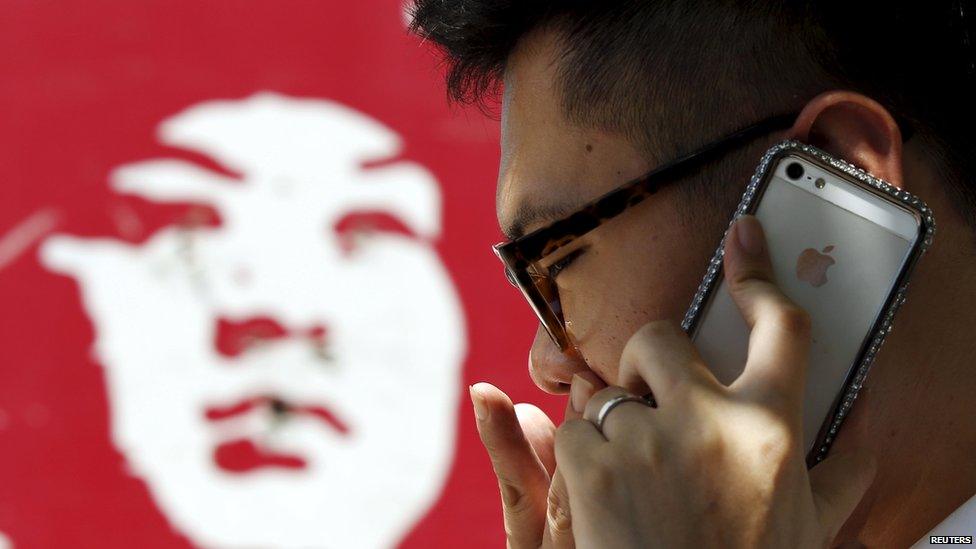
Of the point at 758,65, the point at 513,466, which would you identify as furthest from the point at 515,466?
the point at 758,65

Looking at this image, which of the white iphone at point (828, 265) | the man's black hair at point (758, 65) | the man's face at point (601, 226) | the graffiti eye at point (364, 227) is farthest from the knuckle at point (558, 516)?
the graffiti eye at point (364, 227)

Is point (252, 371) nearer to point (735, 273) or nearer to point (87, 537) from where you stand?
point (87, 537)

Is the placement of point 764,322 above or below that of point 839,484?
above

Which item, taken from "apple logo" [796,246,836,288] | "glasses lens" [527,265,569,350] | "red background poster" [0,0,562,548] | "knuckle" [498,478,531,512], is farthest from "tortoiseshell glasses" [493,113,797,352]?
"red background poster" [0,0,562,548]

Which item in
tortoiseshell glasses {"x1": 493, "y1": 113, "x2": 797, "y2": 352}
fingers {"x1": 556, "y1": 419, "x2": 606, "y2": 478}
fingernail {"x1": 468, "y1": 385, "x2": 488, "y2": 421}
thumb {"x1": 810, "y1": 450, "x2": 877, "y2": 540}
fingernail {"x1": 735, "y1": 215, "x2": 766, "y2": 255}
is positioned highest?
tortoiseshell glasses {"x1": 493, "y1": 113, "x2": 797, "y2": 352}

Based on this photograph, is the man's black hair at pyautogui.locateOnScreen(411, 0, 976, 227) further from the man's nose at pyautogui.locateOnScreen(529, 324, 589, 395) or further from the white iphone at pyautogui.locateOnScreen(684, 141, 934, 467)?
the man's nose at pyautogui.locateOnScreen(529, 324, 589, 395)

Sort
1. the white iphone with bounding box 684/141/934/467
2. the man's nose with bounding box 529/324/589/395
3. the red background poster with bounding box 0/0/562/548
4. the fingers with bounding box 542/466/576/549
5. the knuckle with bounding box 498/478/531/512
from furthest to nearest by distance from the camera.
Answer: the red background poster with bounding box 0/0/562/548 < the knuckle with bounding box 498/478/531/512 < the man's nose with bounding box 529/324/589/395 < the fingers with bounding box 542/466/576/549 < the white iphone with bounding box 684/141/934/467

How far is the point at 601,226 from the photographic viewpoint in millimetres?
907

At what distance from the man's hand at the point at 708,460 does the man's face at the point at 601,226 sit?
0.48 feet

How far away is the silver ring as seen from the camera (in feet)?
2.46

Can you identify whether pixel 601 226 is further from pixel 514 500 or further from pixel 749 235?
pixel 514 500

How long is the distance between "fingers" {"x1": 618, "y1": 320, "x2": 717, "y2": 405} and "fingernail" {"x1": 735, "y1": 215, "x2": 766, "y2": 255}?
94 millimetres

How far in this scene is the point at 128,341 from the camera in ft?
5.77

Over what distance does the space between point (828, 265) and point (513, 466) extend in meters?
0.50
